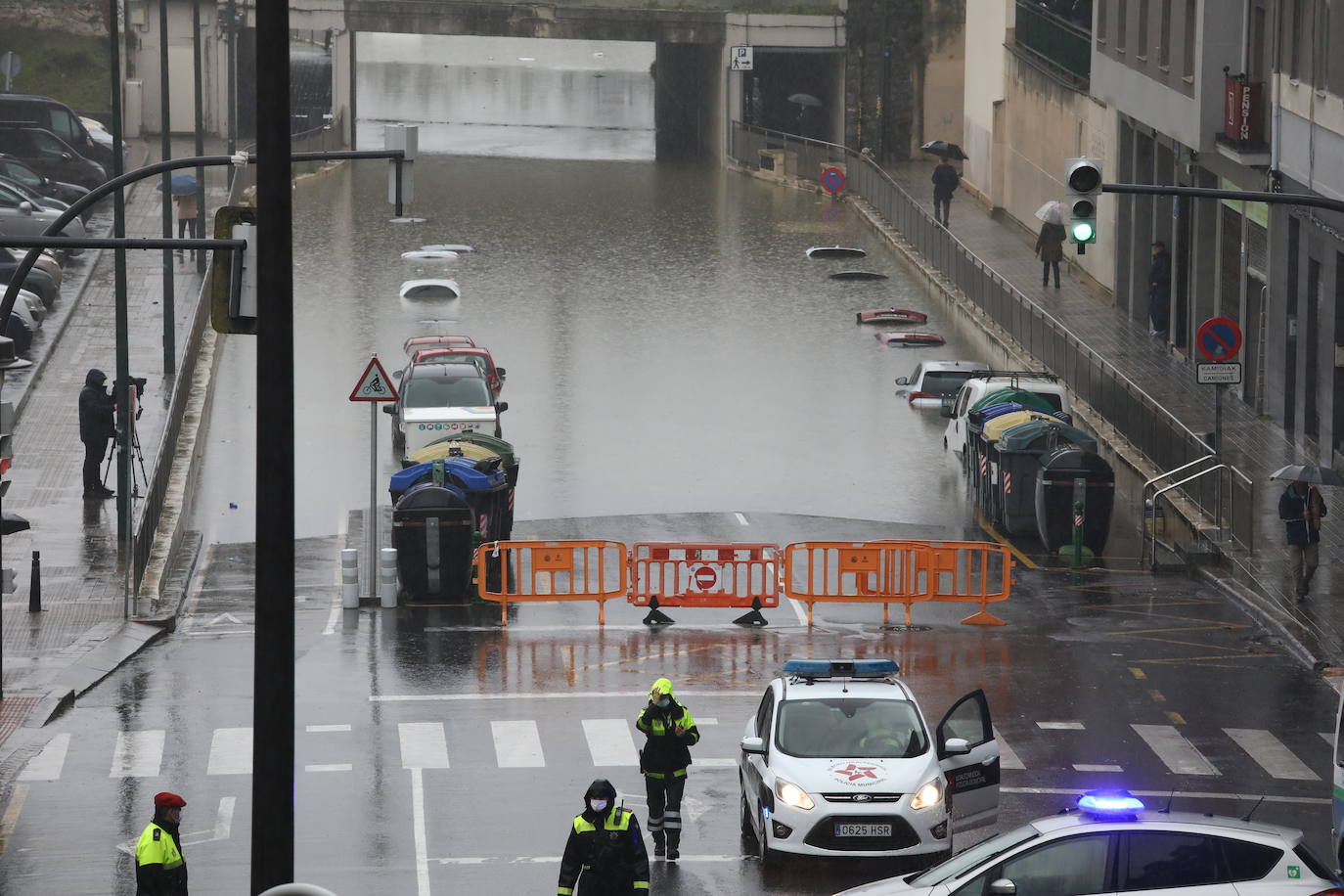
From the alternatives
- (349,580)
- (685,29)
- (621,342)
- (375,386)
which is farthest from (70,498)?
(685,29)

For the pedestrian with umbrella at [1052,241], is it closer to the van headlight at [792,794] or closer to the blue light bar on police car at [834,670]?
the blue light bar on police car at [834,670]

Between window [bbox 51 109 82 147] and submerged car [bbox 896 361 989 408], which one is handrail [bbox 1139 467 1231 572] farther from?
window [bbox 51 109 82 147]

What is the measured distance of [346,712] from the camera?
2219 cm

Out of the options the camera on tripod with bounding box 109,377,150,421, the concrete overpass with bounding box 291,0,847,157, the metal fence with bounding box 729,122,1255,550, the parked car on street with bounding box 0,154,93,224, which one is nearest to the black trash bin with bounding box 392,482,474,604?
the camera on tripod with bounding box 109,377,150,421

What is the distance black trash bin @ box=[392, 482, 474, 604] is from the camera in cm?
2727

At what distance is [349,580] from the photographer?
26.8 meters

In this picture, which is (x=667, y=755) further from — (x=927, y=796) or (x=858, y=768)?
(x=927, y=796)

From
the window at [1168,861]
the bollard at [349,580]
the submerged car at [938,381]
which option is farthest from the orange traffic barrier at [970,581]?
the window at [1168,861]

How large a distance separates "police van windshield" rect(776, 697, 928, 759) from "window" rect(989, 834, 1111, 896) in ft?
11.4

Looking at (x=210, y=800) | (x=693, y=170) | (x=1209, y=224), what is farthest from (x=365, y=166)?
(x=210, y=800)

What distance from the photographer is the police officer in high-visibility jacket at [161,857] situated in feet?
47.3

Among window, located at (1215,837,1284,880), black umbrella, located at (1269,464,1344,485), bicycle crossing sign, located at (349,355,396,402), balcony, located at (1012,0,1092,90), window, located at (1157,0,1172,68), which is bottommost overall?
window, located at (1215,837,1284,880)

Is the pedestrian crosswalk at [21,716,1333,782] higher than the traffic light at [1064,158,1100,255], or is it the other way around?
the traffic light at [1064,158,1100,255]

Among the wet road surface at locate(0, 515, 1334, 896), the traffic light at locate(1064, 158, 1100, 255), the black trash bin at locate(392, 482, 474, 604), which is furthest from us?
the black trash bin at locate(392, 482, 474, 604)
